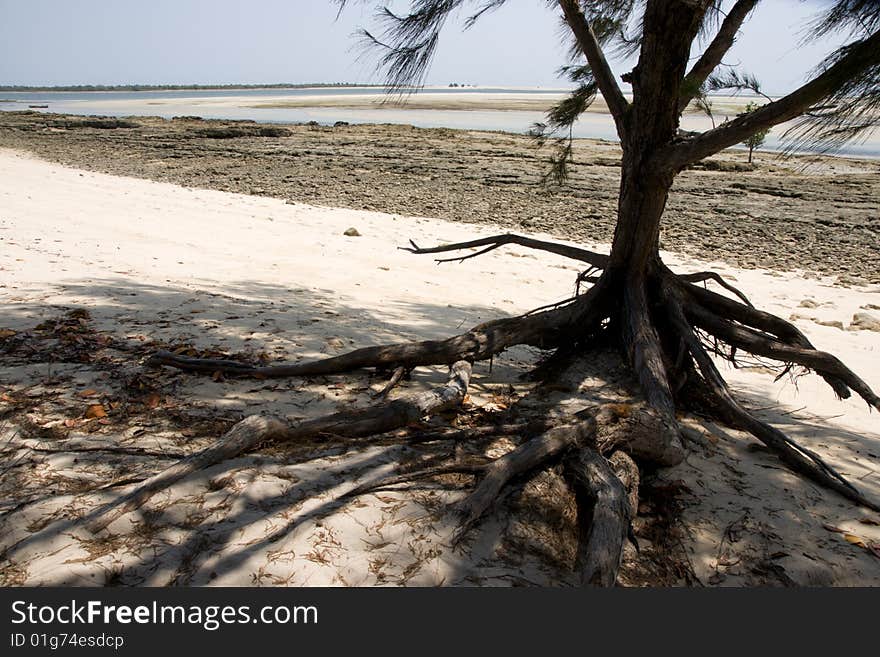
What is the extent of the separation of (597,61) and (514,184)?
1089 centimetres

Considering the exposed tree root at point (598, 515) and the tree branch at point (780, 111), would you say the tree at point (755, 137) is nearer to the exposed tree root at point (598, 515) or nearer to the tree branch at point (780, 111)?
the tree branch at point (780, 111)

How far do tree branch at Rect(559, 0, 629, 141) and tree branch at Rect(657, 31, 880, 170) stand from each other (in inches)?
21.9

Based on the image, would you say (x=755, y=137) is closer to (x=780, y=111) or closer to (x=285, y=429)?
(x=780, y=111)

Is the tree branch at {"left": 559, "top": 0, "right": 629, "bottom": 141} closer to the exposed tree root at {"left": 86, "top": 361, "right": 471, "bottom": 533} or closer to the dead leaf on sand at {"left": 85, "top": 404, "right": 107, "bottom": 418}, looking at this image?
the exposed tree root at {"left": 86, "top": 361, "right": 471, "bottom": 533}

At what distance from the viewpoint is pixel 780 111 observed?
2820mm

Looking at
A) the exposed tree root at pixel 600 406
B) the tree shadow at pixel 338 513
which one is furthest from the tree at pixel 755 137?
the tree shadow at pixel 338 513

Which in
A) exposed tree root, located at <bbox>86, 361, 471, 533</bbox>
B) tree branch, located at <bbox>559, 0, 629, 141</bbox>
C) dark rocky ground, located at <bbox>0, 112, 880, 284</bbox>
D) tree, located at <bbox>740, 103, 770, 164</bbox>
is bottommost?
dark rocky ground, located at <bbox>0, 112, 880, 284</bbox>

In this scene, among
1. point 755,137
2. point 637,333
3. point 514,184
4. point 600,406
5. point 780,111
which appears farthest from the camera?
point 514,184

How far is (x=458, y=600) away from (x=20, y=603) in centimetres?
134

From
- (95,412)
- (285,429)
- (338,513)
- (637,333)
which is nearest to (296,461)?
(285,429)

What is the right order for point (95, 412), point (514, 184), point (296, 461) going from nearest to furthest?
1. point (296, 461)
2. point (95, 412)
3. point (514, 184)

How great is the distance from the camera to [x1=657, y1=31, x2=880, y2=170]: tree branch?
8.06 ft

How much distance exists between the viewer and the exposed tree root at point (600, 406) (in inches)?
94.7

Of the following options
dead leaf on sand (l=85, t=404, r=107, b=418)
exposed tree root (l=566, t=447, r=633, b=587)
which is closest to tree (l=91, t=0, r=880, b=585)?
exposed tree root (l=566, t=447, r=633, b=587)
